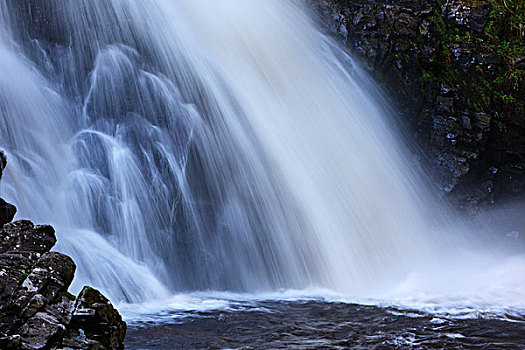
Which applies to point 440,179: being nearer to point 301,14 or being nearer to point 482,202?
point 482,202

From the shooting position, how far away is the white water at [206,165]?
7980 mm

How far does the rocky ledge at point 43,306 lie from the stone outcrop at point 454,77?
9.81 metres

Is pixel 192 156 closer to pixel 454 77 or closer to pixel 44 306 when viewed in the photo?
pixel 44 306

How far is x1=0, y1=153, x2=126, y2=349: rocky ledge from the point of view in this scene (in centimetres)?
383

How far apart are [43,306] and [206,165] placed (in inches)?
205

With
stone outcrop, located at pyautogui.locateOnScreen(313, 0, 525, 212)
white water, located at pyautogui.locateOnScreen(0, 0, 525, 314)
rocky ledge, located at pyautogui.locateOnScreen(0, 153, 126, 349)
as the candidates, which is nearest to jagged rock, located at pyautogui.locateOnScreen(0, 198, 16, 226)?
rocky ledge, located at pyautogui.locateOnScreen(0, 153, 126, 349)

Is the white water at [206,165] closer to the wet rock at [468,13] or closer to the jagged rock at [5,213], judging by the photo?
the jagged rock at [5,213]

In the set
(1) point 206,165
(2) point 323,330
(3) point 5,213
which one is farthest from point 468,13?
(3) point 5,213

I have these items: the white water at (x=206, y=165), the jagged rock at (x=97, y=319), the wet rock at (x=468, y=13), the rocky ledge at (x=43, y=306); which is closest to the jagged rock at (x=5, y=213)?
the rocky ledge at (x=43, y=306)

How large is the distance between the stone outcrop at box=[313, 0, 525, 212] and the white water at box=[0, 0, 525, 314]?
1.30 meters

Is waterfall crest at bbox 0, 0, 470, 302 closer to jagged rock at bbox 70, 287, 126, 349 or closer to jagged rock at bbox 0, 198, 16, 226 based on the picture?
jagged rock at bbox 0, 198, 16, 226

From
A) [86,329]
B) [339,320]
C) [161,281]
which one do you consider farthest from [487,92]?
[86,329]

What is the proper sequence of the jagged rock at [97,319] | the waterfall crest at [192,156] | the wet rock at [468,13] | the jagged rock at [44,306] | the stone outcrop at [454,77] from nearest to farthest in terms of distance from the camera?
the jagged rock at [44,306], the jagged rock at [97,319], the waterfall crest at [192,156], the stone outcrop at [454,77], the wet rock at [468,13]

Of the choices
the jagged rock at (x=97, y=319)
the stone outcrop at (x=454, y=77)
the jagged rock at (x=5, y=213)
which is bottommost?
the jagged rock at (x=97, y=319)
